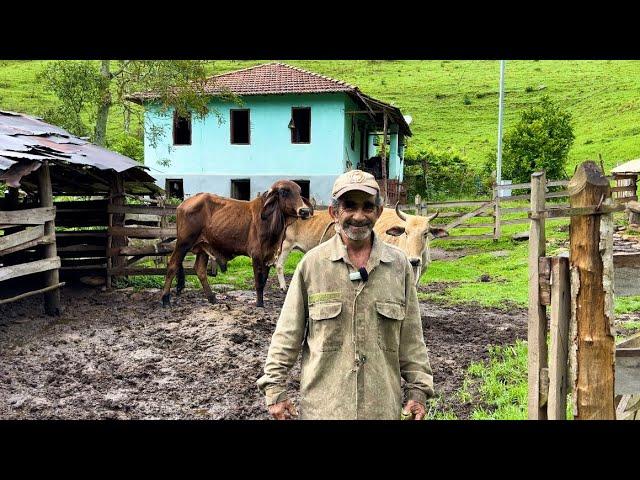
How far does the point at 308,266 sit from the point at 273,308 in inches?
285

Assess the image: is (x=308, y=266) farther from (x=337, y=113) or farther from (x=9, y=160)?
(x=337, y=113)

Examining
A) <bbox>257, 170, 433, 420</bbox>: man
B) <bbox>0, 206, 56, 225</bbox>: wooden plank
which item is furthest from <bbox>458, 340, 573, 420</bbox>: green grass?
<bbox>0, 206, 56, 225</bbox>: wooden plank

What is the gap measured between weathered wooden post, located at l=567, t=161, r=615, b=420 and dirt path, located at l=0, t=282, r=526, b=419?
2.66 metres

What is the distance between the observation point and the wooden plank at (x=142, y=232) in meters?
11.5

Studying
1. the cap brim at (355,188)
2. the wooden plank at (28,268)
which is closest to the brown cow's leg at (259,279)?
the wooden plank at (28,268)

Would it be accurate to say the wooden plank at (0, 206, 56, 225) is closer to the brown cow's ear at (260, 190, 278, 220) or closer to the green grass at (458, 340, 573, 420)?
the brown cow's ear at (260, 190, 278, 220)

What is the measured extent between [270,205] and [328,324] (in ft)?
24.0

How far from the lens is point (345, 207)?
280 cm

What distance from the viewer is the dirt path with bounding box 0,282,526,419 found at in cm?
596

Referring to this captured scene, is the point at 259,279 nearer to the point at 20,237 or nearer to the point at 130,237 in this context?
the point at 130,237

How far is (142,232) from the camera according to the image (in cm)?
1160

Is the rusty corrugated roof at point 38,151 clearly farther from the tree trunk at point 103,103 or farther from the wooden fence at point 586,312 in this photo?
the tree trunk at point 103,103

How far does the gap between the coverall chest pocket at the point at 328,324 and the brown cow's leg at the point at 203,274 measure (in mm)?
7491
